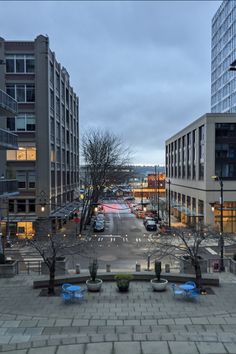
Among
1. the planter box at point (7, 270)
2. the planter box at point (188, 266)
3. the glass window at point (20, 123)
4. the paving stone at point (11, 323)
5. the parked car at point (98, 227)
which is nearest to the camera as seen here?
the paving stone at point (11, 323)

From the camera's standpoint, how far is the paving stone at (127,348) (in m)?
9.79

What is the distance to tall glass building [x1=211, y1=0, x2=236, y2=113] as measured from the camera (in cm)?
9344

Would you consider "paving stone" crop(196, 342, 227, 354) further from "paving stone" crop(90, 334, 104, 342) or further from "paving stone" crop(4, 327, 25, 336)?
"paving stone" crop(4, 327, 25, 336)

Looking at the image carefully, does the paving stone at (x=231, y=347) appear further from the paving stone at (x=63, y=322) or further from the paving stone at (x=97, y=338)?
the paving stone at (x=63, y=322)

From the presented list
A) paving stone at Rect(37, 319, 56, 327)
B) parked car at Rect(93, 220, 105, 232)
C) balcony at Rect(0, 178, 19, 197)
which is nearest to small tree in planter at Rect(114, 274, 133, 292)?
paving stone at Rect(37, 319, 56, 327)

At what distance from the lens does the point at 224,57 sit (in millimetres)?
100438

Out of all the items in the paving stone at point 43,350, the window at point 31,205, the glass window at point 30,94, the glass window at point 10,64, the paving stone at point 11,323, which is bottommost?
the paving stone at point 11,323

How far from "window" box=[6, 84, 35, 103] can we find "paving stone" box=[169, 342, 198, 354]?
129ft

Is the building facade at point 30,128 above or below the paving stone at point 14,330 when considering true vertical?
above

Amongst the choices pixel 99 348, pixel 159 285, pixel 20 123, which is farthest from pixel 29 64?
pixel 99 348

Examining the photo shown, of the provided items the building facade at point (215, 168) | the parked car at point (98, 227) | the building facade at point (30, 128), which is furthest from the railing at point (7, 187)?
the building facade at point (215, 168)

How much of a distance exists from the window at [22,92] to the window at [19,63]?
1825 millimetres

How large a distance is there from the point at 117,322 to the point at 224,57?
100 m

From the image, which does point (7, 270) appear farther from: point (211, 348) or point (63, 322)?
point (211, 348)
